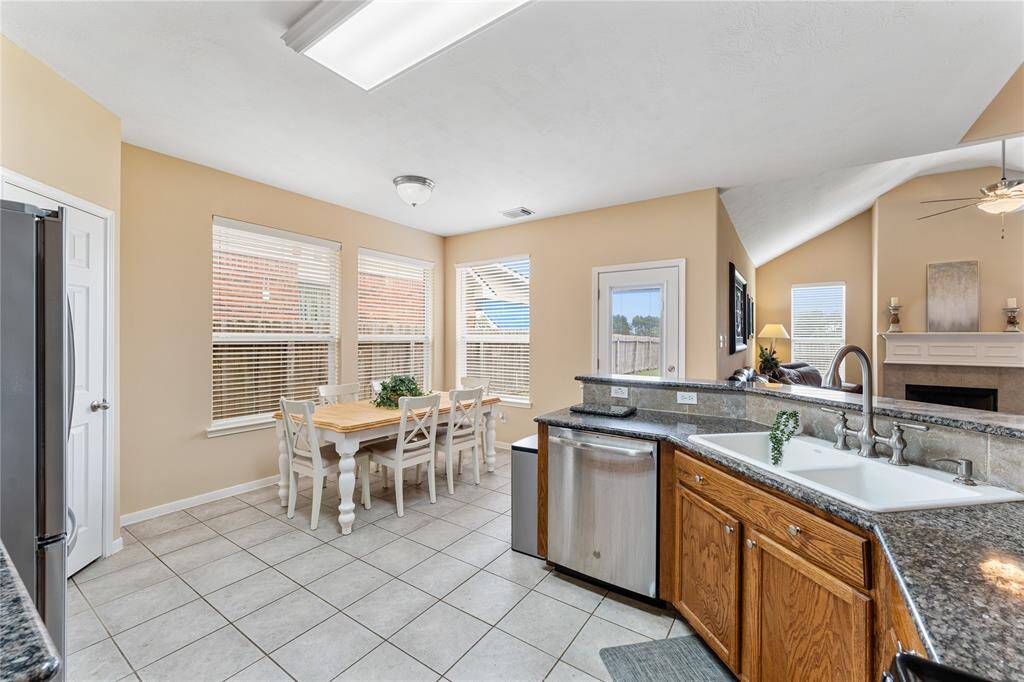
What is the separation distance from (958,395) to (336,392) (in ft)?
25.4

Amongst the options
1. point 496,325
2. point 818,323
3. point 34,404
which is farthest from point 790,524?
point 818,323

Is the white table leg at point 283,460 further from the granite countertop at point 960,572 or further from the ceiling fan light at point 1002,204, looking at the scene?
the ceiling fan light at point 1002,204

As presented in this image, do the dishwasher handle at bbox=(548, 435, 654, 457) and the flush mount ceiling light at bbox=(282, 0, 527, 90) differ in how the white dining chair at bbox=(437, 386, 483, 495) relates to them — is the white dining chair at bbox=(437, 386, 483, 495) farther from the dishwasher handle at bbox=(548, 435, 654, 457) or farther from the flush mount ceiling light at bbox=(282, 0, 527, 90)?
the flush mount ceiling light at bbox=(282, 0, 527, 90)

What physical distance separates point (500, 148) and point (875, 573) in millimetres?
2981

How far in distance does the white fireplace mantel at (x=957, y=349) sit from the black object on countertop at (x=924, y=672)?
709cm

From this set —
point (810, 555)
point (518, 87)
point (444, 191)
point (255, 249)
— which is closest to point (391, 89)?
point (518, 87)

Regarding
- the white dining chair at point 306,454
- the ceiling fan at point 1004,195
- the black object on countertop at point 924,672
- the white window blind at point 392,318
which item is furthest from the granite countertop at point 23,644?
the ceiling fan at point 1004,195

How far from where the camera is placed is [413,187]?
3.25 meters

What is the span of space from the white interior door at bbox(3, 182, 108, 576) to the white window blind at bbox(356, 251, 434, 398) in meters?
2.09

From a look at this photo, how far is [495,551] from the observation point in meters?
2.67

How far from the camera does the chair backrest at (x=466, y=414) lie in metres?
3.61

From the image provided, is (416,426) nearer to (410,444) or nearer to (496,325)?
(410,444)

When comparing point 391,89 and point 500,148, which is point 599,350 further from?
point 391,89

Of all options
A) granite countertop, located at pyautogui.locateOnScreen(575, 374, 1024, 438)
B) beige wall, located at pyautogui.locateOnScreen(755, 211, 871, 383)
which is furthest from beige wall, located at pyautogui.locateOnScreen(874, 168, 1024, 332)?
granite countertop, located at pyautogui.locateOnScreen(575, 374, 1024, 438)
